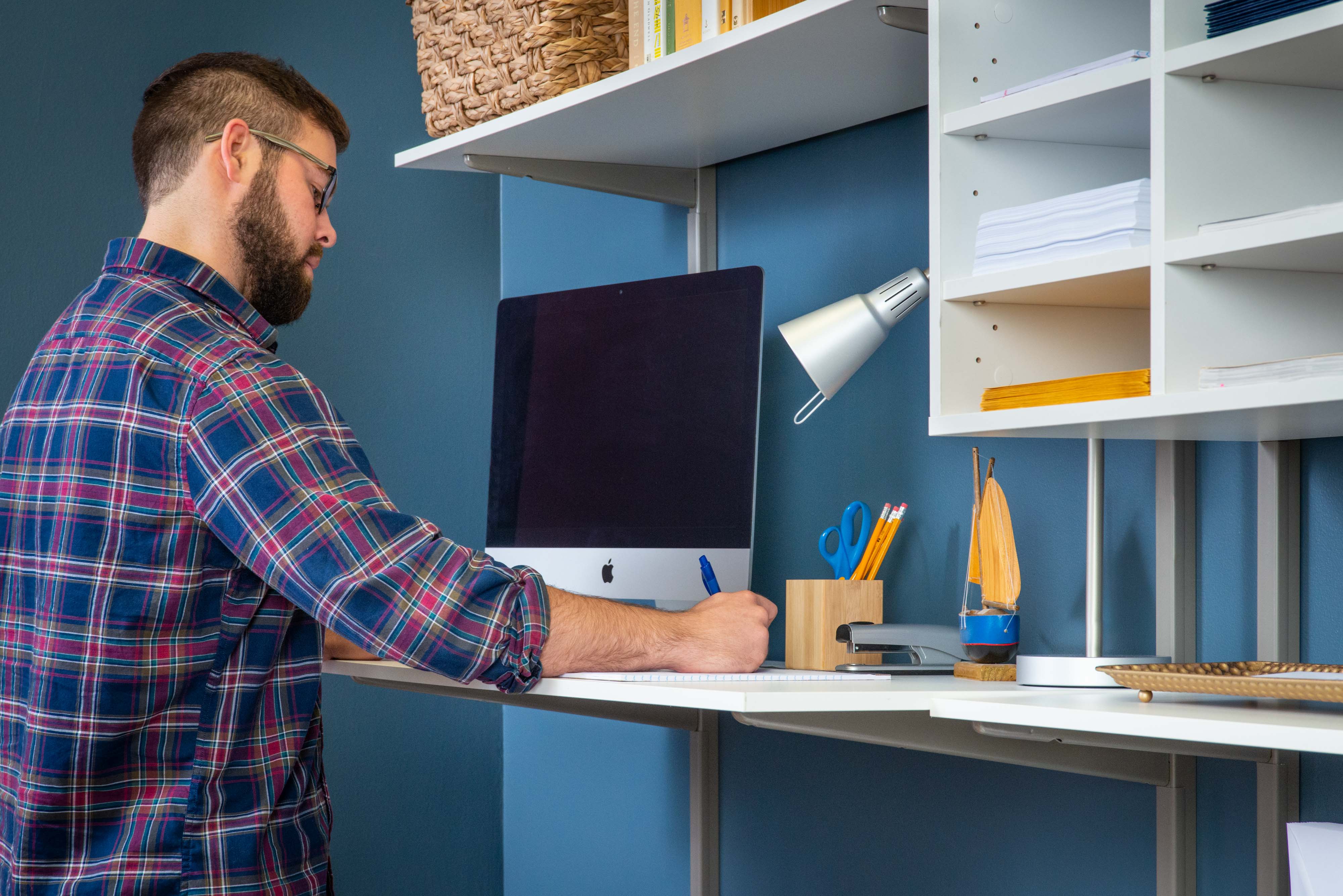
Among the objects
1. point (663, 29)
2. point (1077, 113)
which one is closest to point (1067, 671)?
point (1077, 113)

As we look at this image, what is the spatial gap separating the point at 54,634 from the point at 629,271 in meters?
1.24

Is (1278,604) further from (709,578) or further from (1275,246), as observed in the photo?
(709,578)

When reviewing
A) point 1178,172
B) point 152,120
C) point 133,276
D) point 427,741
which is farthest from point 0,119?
point 1178,172

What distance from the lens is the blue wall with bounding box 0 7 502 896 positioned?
1.95 meters

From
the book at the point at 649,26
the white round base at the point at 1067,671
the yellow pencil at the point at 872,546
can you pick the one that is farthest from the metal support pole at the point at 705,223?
the white round base at the point at 1067,671

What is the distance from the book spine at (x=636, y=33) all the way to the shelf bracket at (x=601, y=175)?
0.30 m

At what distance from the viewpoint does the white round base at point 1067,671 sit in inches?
44.1

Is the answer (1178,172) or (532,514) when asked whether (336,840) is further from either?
(1178,172)

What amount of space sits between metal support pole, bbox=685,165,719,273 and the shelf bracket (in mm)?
22

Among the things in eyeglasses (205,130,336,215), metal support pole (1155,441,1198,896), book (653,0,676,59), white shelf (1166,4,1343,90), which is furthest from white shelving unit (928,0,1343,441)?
eyeglasses (205,130,336,215)

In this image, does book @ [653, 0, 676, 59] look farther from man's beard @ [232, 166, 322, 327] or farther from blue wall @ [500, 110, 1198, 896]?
man's beard @ [232, 166, 322, 327]

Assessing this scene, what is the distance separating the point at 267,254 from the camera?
4.53 feet

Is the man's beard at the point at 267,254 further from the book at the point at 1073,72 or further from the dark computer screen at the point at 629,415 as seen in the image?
the book at the point at 1073,72

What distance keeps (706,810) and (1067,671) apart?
933mm
